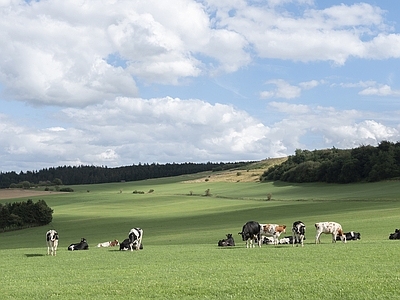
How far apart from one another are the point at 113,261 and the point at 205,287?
29.6ft

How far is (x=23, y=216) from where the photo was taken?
247ft

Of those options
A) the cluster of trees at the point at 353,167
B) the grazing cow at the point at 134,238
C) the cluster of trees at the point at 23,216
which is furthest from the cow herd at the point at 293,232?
the cluster of trees at the point at 353,167

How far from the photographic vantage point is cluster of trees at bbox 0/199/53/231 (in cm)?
7444

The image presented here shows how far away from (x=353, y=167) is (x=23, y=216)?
68.7 m

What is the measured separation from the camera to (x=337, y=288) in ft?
47.8

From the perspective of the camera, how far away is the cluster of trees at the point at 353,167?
10731 cm

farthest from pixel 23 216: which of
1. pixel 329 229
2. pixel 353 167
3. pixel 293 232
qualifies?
pixel 353 167

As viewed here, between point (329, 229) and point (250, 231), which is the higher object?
point (250, 231)

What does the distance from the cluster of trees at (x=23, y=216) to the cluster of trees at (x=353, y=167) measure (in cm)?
6462

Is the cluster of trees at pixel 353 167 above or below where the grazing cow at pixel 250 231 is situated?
above

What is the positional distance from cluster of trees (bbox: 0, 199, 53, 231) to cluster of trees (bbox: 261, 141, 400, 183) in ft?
212

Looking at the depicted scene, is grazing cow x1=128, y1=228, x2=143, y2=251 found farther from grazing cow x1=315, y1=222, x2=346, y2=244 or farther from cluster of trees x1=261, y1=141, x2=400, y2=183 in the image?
cluster of trees x1=261, y1=141, x2=400, y2=183

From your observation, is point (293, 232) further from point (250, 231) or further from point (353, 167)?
point (353, 167)

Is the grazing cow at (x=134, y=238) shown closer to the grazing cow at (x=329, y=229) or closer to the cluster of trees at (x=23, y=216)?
the grazing cow at (x=329, y=229)
